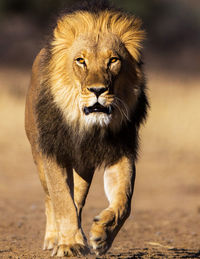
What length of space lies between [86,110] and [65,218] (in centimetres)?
80

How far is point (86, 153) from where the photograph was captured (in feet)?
15.3

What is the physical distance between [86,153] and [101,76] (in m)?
0.72

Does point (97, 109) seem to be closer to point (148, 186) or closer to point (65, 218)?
point (65, 218)

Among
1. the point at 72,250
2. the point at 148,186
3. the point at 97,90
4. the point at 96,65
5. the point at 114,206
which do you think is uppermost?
the point at 96,65

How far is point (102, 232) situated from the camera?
395 centimetres

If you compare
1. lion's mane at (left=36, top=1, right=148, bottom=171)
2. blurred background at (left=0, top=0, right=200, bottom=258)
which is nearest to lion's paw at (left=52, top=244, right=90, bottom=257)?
lion's mane at (left=36, top=1, right=148, bottom=171)

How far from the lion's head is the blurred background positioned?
71 cm

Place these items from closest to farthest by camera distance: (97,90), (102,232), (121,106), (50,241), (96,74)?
(102,232), (97,90), (96,74), (121,106), (50,241)

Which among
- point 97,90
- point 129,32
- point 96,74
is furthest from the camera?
point 129,32

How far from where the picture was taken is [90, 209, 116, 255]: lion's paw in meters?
3.92

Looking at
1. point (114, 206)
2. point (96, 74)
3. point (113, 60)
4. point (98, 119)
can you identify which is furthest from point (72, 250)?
point (113, 60)

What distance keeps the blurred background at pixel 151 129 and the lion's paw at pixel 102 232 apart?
1854 mm

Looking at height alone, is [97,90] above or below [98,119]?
above

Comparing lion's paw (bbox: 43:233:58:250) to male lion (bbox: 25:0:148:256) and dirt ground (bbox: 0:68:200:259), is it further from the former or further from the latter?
male lion (bbox: 25:0:148:256)
